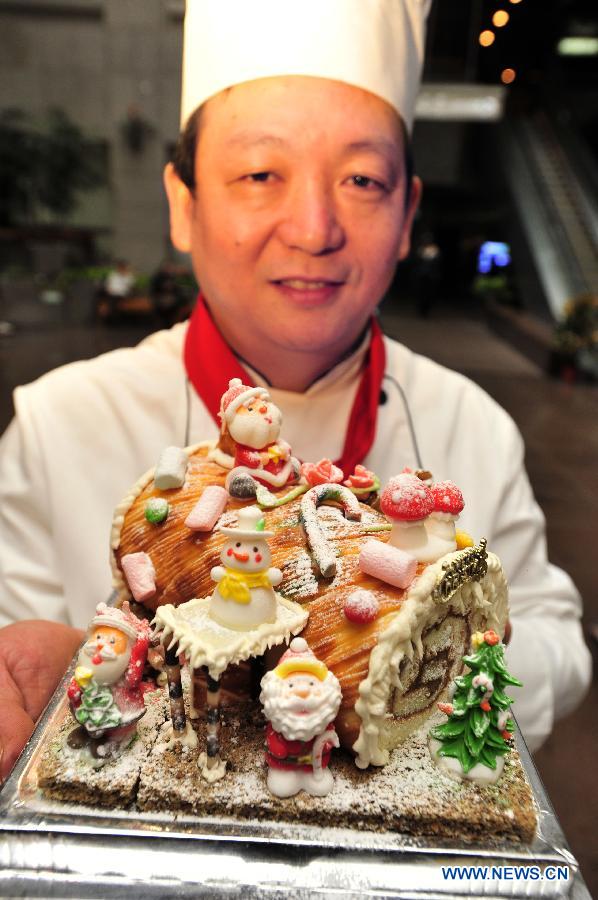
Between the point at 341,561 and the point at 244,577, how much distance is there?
6.2 inches

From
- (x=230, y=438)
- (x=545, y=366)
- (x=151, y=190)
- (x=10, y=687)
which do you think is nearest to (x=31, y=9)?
(x=151, y=190)

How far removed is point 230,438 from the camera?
999 mm

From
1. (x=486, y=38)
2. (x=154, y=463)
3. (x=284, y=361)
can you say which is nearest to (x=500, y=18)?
(x=486, y=38)

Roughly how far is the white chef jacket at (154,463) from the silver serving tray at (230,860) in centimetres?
→ 75

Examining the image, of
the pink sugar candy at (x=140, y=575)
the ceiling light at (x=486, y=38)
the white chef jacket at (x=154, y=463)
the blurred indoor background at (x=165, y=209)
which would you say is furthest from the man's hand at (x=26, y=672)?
the ceiling light at (x=486, y=38)

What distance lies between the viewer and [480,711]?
795 mm

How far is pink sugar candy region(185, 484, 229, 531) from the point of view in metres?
0.91

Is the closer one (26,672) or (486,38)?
(26,672)

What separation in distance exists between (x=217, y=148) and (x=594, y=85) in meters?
5.73

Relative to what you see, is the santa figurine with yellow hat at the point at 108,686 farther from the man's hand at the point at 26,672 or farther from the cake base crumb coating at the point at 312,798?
the man's hand at the point at 26,672

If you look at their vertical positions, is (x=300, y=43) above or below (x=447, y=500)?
above

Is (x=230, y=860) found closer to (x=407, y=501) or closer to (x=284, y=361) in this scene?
(x=407, y=501)

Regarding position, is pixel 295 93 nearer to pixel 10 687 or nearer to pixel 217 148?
pixel 217 148

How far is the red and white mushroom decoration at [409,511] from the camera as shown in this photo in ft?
2.67
